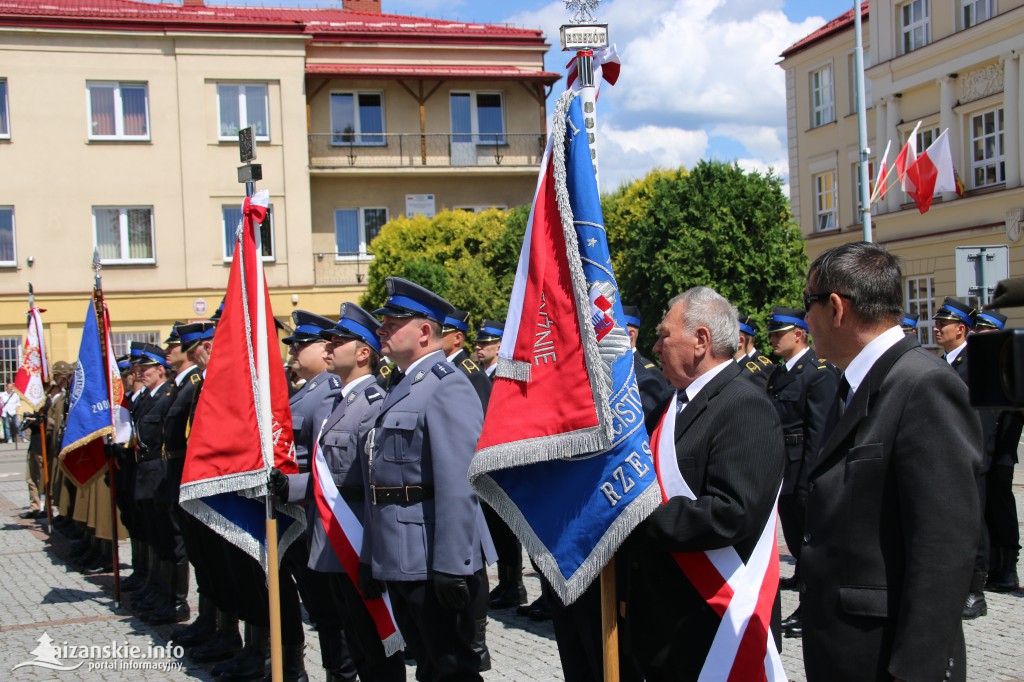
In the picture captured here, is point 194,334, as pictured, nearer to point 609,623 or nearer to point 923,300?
point 609,623

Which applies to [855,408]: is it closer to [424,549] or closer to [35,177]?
[424,549]

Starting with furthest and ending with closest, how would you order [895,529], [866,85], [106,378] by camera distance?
[866,85] < [106,378] < [895,529]

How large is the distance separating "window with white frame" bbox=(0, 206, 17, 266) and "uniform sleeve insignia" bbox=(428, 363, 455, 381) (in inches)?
1130

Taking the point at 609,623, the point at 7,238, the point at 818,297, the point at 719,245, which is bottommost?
the point at 609,623

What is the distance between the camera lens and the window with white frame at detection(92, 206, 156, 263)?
3072cm

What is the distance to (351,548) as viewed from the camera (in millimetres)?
5289

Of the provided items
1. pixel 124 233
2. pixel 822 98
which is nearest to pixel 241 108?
pixel 124 233

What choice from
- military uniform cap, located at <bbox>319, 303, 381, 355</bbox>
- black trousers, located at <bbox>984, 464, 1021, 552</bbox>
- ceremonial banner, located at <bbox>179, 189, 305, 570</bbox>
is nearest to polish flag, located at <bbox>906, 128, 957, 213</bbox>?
black trousers, located at <bbox>984, 464, 1021, 552</bbox>

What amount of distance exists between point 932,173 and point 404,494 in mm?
19116

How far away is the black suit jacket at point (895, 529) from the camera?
2805 millimetres

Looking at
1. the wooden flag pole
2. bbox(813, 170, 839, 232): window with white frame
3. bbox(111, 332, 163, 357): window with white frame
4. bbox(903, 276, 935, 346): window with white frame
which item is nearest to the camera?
the wooden flag pole

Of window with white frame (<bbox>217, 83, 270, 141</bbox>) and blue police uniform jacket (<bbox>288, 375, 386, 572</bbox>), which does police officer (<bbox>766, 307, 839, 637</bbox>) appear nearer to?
Answer: blue police uniform jacket (<bbox>288, 375, 386, 572</bbox>)

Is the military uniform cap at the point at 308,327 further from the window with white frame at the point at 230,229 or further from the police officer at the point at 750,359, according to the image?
the window with white frame at the point at 230,229

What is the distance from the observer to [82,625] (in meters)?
8.29
